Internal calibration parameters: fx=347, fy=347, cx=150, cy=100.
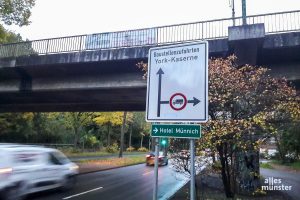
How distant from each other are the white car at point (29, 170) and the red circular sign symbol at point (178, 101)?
22.1 ft

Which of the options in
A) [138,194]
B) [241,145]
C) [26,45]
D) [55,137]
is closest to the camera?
[241,145]

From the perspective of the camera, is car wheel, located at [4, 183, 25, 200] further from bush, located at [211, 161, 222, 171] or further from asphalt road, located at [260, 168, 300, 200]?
asphalt road, located at [260, 168, 300, 200]

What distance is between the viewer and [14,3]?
2228 cm

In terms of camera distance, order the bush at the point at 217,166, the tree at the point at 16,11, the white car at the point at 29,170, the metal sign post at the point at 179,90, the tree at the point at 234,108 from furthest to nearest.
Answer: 1. the tree at the point at 16,11
2. the bush at the point at 217,166
3. the white car at the point at 29,170
4. the tree at the point at 234,108
5. the metal sign post at the point at 179,90

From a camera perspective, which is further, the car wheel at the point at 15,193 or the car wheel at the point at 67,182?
the car wheel at the point at 67,182

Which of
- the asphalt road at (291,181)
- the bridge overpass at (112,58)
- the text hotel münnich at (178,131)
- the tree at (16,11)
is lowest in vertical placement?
the asphalt road at (291,181)

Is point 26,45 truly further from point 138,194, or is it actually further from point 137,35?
point 138,194

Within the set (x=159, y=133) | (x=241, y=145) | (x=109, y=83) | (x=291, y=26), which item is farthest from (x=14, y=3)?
(x=159, y=133)

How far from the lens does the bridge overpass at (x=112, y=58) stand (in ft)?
48.6

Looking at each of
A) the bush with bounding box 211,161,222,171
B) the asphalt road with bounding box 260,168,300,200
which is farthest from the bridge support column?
the bush with bounding box 211,161,222,171

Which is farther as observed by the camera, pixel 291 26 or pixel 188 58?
pixel 291 26

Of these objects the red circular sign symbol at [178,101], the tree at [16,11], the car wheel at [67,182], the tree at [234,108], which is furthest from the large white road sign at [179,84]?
the tree at [16,11]

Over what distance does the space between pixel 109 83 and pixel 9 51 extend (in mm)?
7507

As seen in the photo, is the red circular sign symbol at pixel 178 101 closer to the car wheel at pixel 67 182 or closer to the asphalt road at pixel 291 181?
the car wheel at pixel 67 182
